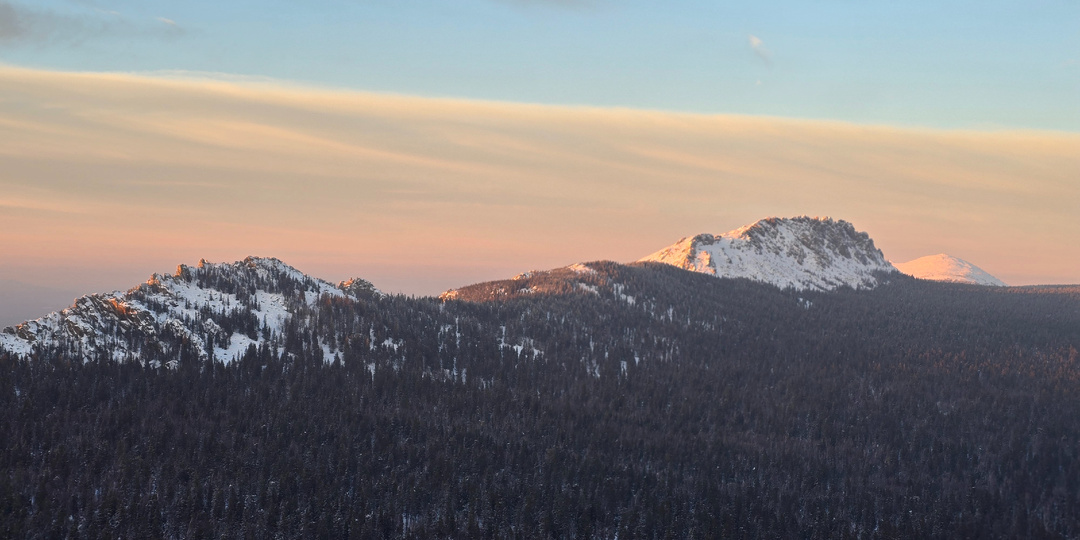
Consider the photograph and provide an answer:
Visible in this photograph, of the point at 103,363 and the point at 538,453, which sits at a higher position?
the point at 103,363

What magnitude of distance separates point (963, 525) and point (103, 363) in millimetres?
183124

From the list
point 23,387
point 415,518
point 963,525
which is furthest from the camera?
point 963,525

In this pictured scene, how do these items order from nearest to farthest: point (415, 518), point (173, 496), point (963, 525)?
point (173, 496) < point (415, 518) < point (963, 525)

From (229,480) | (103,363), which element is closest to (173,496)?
(229,480)

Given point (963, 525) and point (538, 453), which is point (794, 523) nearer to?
point (963, 525)

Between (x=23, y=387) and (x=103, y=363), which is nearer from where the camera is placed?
(x=23, y=387)

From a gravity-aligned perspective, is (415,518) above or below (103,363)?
below

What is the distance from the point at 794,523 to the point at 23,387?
154m

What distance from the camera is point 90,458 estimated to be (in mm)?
158125

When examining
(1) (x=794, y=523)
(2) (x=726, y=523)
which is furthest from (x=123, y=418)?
(1) (x=794, y=523)

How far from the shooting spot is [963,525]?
630ft

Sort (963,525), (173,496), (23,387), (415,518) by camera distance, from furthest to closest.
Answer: (963,525), (23,387), (415,518), (173,496)

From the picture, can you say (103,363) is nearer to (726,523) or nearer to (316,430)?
(316,430)

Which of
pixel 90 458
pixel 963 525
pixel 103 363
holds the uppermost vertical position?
pixel 103 363
